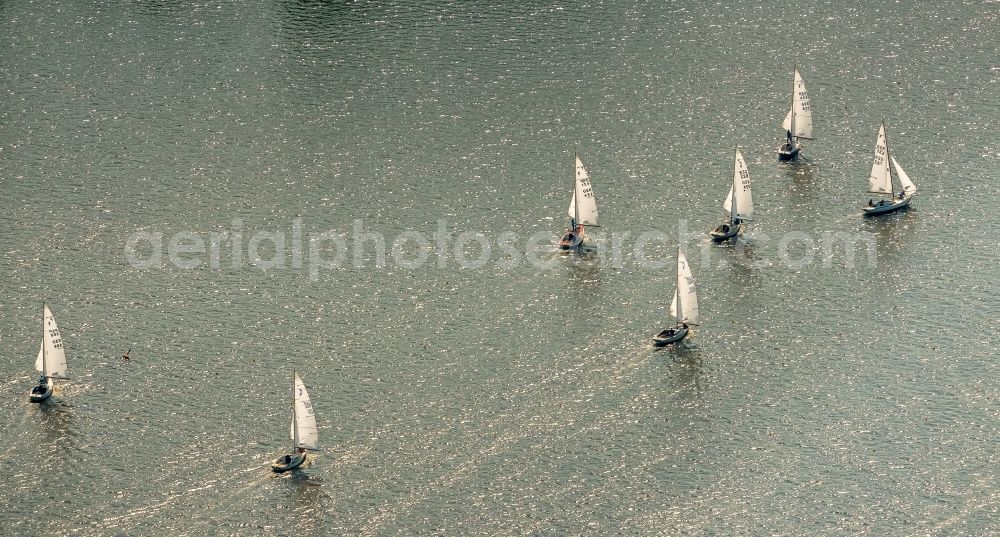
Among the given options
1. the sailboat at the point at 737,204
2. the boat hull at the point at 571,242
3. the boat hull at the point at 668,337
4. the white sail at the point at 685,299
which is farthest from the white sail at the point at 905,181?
the boat hull at the point at 668,337

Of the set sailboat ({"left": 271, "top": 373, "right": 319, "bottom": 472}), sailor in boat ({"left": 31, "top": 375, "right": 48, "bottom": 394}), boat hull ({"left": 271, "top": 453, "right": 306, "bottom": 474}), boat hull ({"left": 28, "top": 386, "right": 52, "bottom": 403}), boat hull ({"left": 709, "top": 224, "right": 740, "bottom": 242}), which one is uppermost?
boat hull ({"left": 709, "top": 224, "right": 740, "bottom": 242})

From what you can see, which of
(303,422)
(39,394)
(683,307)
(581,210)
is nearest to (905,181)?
(581,210)

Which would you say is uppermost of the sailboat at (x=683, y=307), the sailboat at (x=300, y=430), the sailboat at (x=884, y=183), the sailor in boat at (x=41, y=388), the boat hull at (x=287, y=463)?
the sailboat at (x=884, y=183)

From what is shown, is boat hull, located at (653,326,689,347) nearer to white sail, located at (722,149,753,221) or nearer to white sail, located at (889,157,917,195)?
white sail, located at (722,149,753,221)

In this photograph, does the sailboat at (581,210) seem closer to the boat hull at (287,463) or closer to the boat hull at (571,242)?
the boat hull at (571,242)

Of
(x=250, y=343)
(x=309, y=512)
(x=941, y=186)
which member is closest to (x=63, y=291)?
(x=250, y=343)

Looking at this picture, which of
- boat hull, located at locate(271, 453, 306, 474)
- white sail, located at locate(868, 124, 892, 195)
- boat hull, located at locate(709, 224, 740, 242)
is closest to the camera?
boat hull, located at locate(271, 453, 306, 474)

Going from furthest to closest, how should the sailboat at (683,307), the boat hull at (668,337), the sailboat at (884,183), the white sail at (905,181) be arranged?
the white sail at (905,181) → the sailboat at (884,183) → the sailboat at (683,307) → the boat hull at (668,337)

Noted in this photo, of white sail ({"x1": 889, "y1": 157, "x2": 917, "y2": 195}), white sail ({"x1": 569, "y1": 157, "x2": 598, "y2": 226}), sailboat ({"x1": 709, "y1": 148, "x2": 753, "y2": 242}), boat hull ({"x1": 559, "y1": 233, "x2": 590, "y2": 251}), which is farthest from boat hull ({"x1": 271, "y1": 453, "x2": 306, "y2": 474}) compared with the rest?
white sail ({"x1": 889, "y1": 157, "x2": 917, "y2": 195})

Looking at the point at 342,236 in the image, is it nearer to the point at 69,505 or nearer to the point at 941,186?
the point at 69,505
